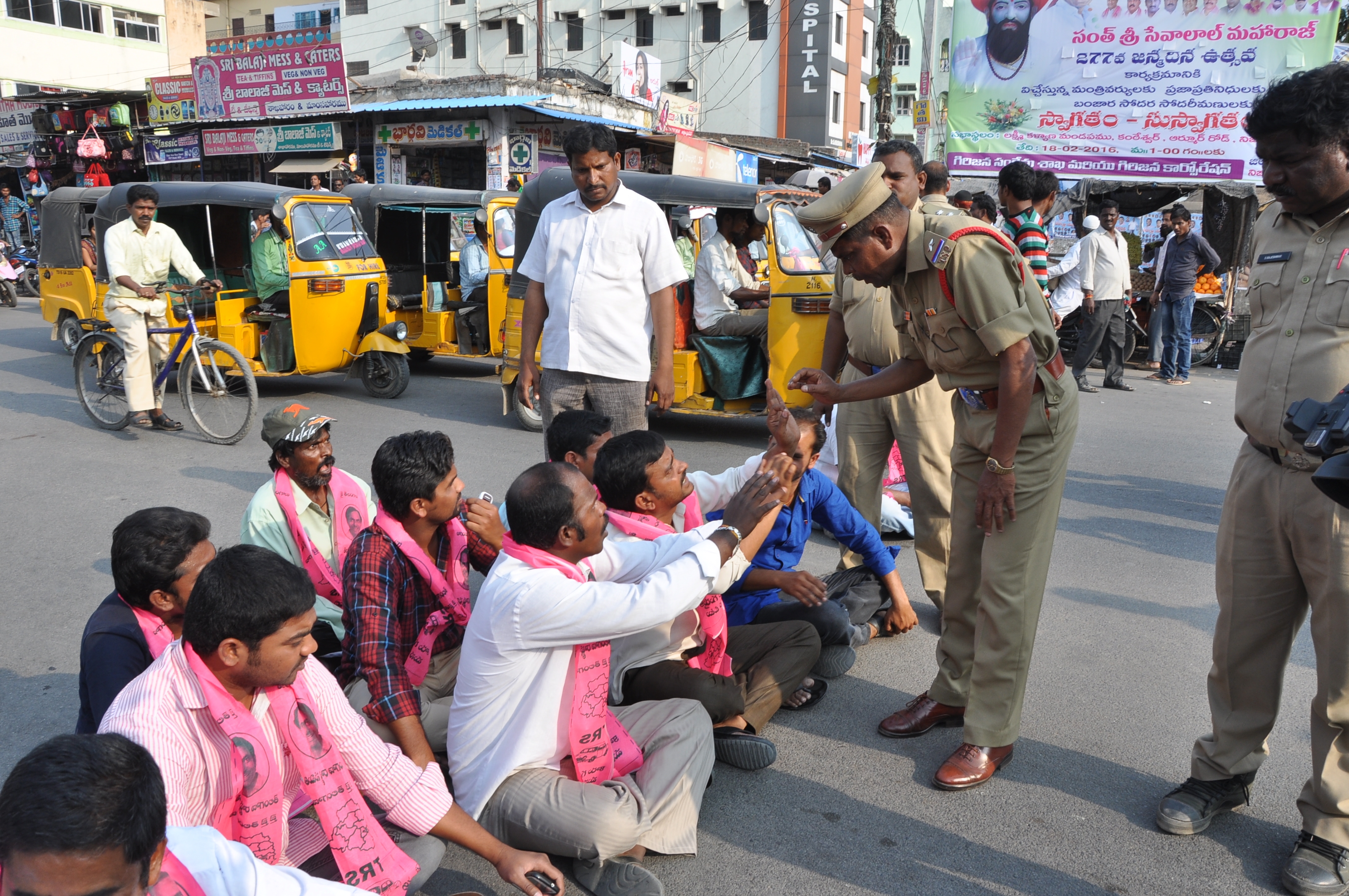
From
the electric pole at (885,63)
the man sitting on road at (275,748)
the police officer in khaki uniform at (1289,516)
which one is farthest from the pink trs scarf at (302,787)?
the electric pole at (885,63)

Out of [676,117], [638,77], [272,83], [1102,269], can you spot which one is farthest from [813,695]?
[638,77]

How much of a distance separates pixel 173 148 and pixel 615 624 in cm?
2524

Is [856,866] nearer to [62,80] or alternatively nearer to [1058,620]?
[1058,620]

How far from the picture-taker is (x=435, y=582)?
302 cm

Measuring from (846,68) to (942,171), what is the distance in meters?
38.6

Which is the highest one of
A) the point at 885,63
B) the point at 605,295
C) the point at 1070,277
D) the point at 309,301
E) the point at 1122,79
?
the point at 885,63

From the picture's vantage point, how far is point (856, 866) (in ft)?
8.76

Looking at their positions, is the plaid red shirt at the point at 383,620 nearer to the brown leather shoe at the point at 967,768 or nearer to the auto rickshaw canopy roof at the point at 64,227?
the brown leather shoe at the point at 967,768

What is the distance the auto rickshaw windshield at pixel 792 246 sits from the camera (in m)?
7.03

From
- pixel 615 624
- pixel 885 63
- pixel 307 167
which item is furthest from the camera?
pixel 307 167

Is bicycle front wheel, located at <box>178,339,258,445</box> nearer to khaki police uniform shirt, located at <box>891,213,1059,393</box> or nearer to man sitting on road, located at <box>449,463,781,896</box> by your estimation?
man sitting on road, located at <box>449,463,781,896</box>

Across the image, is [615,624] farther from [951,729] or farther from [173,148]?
[173,148]

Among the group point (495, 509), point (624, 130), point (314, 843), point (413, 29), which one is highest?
point (413, 29)

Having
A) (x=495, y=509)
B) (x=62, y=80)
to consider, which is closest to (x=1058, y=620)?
(x=495, y=509)
